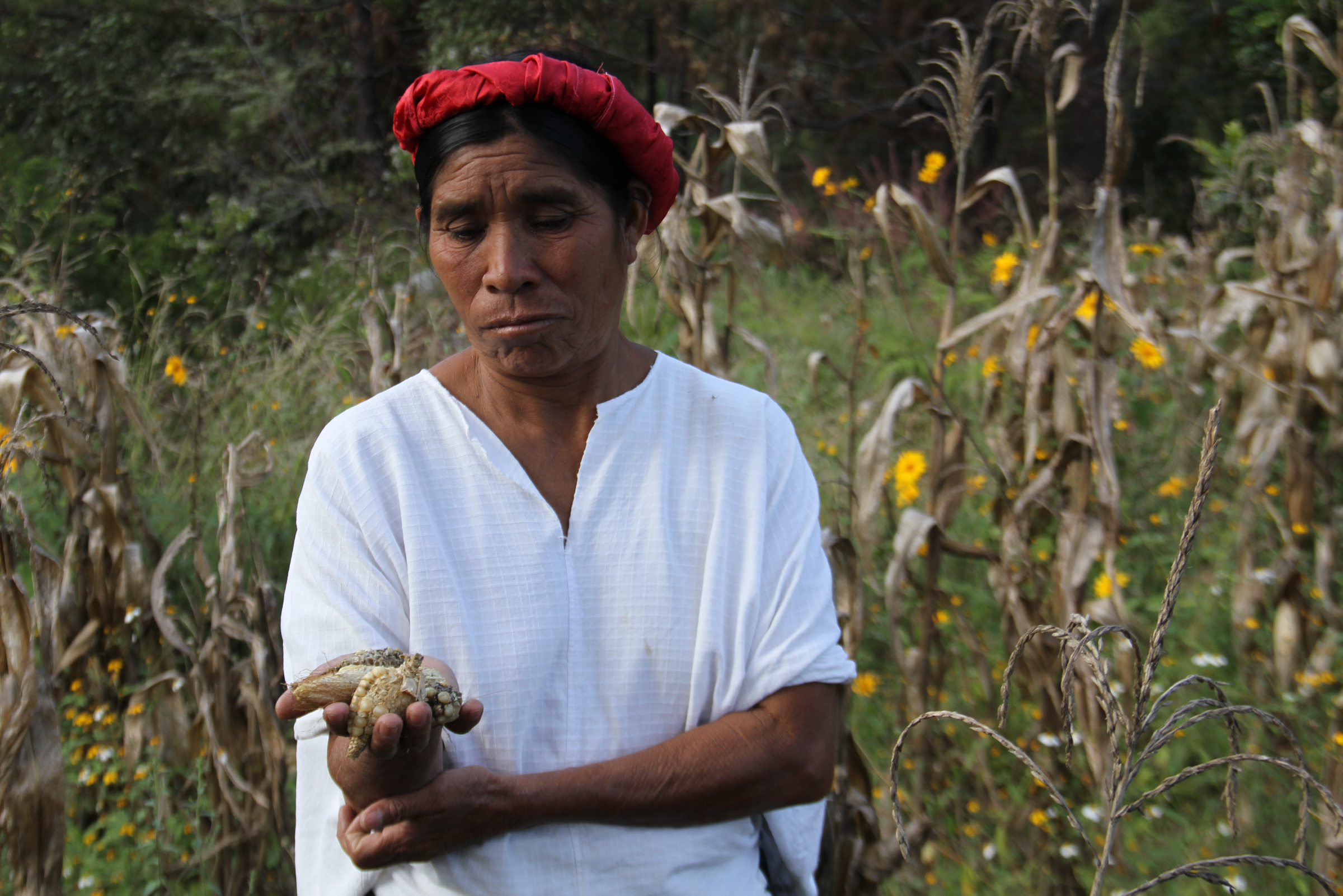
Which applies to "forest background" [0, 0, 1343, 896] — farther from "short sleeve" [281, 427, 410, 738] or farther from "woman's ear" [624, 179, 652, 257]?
"woman's ear" [624, 179, 652, 257]

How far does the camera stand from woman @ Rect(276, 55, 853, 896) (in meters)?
1.27

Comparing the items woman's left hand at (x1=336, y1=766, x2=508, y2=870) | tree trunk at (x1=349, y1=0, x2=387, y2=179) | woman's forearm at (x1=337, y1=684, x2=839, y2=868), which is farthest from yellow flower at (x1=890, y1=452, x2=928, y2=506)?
tree trunk at (x1=349, y1=0, x2=387, y2=179)

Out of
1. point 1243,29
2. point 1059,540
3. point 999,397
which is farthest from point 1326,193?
point 1243,29

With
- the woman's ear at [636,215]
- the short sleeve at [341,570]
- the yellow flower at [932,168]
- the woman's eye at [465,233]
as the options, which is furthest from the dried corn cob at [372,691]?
the yellow flower at [932,168]

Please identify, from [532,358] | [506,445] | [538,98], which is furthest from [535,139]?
[506,445]

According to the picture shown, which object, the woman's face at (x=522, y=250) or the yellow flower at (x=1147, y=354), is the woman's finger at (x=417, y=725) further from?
the yellow flower at (x=1147, y=354)

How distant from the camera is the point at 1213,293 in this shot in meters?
3.05

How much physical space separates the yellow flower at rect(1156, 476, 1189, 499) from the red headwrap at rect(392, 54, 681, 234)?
2.27m

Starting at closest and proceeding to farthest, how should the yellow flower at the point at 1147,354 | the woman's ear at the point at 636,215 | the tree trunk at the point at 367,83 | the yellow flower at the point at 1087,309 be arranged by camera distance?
the woman's ear at the point at 636,215, the yellow flower at the point at 1087,309, the yellow flower at the point at 1147,354, the tree trunk at the point at 367,83

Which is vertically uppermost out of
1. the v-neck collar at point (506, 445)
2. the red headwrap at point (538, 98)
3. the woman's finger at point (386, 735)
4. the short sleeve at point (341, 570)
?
the red headwrap at point (538, 98)

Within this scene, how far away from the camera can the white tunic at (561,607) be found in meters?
1.29

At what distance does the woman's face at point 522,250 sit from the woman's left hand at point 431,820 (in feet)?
1.86

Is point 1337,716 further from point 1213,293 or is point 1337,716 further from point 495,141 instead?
point 495,141

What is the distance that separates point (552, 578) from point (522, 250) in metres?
0.46
